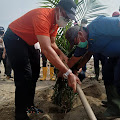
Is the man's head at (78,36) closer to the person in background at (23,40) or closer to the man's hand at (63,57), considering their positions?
the person in background at (23,40)

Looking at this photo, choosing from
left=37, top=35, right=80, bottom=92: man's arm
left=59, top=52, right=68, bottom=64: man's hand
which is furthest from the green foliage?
left=37, top=35, right=80, bottom=92: man's arm

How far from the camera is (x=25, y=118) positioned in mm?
1703

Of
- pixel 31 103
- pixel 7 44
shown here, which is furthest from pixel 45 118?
pixel 7 44

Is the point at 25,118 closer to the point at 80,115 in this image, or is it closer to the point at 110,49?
the point at 80,115

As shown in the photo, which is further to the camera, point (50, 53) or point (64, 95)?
point (64, 95)

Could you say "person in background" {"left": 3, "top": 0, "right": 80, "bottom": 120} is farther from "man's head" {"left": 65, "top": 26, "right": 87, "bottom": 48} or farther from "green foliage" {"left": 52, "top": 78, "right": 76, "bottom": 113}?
"green foliage" {"left": 52, "top": 78, "right": 76, "bottom": 113}

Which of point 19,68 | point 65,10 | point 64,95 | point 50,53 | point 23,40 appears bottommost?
point 64,95

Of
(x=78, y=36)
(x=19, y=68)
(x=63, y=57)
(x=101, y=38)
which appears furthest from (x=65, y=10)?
(x=19, y=68)

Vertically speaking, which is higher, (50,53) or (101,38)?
(101,38)

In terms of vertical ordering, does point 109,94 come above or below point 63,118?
above

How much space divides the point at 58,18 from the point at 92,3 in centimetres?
80

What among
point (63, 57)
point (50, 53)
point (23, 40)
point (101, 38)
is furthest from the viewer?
point (63, 57)

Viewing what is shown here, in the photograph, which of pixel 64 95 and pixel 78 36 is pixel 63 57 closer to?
pixel 78 36

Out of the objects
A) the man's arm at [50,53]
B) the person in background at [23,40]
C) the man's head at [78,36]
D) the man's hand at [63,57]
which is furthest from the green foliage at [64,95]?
the man's head at [78,36]
